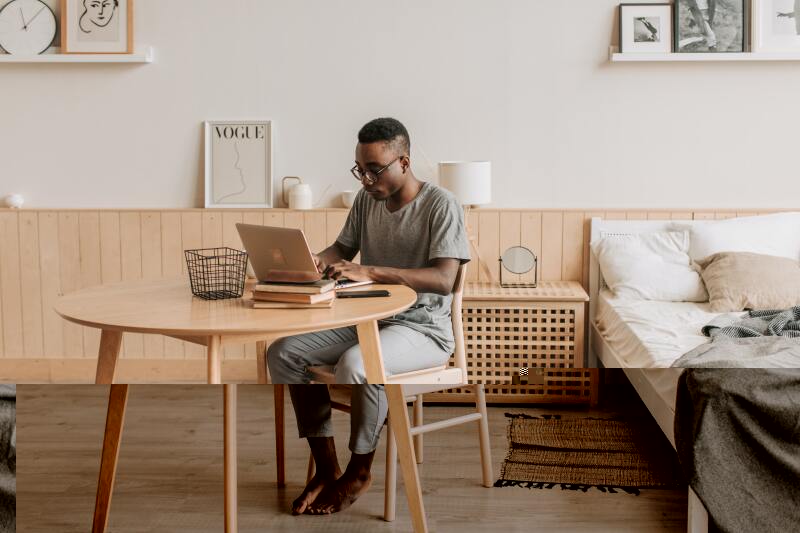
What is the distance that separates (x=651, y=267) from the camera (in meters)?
3.26

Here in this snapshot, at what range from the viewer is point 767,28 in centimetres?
341

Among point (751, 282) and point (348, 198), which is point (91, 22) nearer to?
point (348, 198)

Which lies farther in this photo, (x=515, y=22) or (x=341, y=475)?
(x=515, y=22)

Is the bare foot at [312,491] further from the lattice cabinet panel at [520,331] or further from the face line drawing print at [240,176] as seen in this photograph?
the face line drawing print at [240,176]

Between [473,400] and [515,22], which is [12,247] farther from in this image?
[473,400]

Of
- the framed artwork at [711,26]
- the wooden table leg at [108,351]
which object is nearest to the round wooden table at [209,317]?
the wooden table leg at [108,351]

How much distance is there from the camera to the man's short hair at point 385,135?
90.8 inches

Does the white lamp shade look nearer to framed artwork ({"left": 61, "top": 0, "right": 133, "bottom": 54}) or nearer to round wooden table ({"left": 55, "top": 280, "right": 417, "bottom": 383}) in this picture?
round wooden table ({"left": 55, "top": 280, "right": 417, "bottom": 383})

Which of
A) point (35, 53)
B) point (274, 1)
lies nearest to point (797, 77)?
point (274, 1)

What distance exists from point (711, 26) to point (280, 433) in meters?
3.09

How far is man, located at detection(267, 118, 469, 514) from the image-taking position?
214 cm

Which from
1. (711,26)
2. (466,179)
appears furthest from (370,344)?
(711,26)

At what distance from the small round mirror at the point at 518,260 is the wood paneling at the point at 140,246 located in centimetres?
6

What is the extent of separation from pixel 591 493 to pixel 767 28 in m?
3.09
